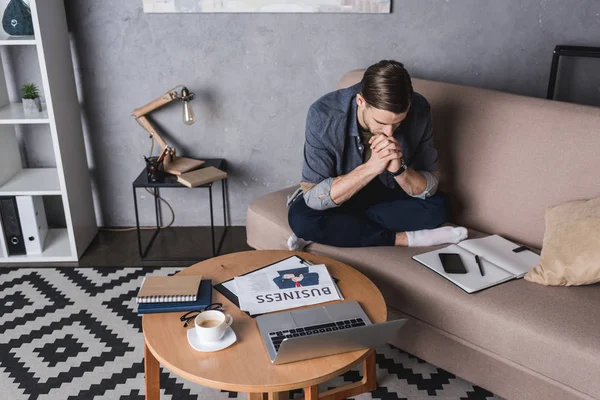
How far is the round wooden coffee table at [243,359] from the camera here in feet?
4.33

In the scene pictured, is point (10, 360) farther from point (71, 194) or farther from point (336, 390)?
point (336, 390)

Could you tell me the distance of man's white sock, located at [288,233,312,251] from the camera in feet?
6.77

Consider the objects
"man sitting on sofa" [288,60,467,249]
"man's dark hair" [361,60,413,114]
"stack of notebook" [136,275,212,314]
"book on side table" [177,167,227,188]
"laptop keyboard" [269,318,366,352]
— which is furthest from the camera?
"book on side table" [177,167,227,188]

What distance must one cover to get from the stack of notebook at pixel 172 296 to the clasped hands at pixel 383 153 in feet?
2.16

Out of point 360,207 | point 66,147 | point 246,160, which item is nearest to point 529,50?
point 360,207

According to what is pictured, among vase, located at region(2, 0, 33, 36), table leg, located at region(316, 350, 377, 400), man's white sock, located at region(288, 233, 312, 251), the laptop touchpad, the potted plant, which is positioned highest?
vase, located at region(2, 0, 33, 36)

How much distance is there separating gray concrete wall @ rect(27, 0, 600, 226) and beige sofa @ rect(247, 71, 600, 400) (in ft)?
1.17

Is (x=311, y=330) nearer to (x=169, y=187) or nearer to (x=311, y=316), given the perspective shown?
(x=311, y=316)

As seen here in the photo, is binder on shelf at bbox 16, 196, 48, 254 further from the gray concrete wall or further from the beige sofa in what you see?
the beige sofa

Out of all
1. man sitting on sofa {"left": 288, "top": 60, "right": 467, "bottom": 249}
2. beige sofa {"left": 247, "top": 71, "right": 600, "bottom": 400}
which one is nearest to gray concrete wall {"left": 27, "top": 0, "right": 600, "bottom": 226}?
beige sofa {"left": 247, "top": 71, "right": 600, "bottom": 400}

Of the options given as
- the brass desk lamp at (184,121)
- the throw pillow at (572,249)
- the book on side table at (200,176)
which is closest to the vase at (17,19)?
the brass desk lamp at (184,121)

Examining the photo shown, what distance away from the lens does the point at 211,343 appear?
1.43 meters

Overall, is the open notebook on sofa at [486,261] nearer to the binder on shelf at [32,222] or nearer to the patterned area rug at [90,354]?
the patterned area rug at [90,354]

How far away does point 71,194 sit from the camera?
2.61m
